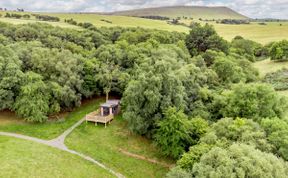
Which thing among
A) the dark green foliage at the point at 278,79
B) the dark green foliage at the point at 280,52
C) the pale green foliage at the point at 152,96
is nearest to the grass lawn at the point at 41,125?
the pale green foliage at the point at 152,96

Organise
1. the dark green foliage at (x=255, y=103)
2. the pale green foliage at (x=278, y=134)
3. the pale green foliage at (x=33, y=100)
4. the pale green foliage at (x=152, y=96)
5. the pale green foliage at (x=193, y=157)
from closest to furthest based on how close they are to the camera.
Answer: the pale green foliage at (x=193, y=157) < the pale green foliage at (x=278, y=134) < the dark green foliage at (x=255, y=103) < the pale green foliage at (x=152, y=96) < the pale green foliage at (x=33, y=100)

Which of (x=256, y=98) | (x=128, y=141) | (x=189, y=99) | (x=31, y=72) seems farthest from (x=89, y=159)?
(x=256, y=98)

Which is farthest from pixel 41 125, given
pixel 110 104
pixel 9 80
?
pixel 110 104

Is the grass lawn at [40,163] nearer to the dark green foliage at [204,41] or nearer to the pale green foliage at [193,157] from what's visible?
the pale green foliage at [193,157]

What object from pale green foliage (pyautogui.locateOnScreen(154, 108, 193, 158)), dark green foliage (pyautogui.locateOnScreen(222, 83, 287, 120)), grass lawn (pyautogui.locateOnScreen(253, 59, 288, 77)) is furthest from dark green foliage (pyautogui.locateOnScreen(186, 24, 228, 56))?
pale green foliage (pyautogui.locateOnScreen(154, 108, 193, 158))

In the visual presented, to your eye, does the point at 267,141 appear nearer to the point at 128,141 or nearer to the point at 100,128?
the point at 128,141

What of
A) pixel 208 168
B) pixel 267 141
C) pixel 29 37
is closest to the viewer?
pixel 208 168
